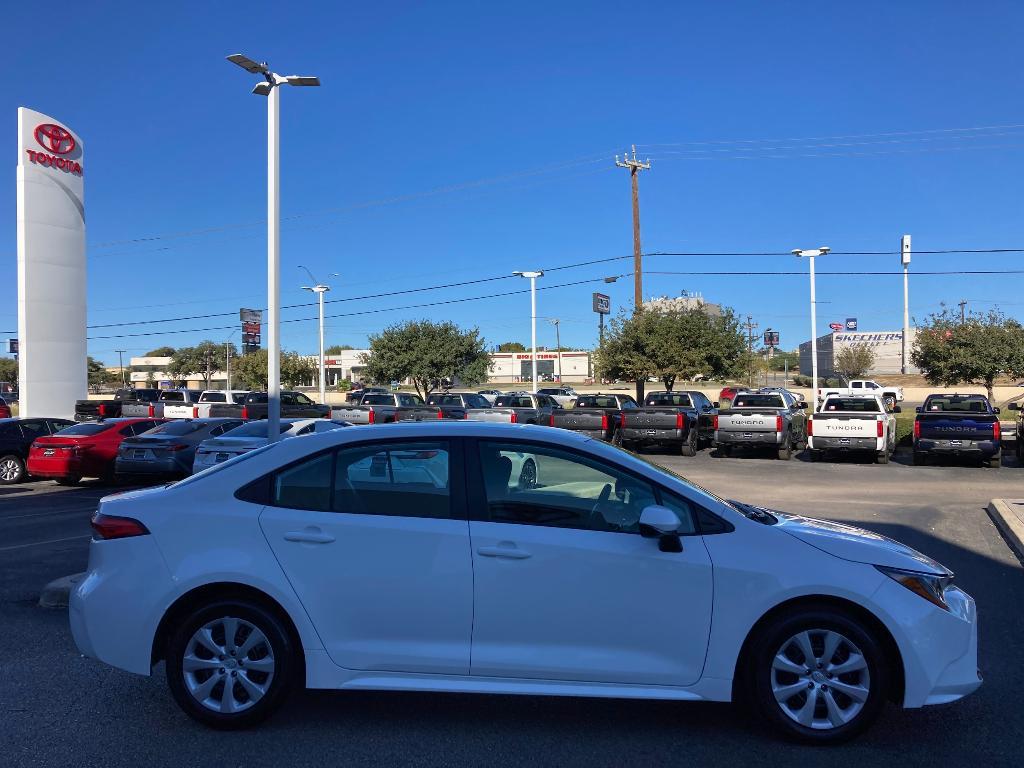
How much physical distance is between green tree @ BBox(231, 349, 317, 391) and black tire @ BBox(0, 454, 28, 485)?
54290mm

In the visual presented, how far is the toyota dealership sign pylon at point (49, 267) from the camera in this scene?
87.3 ft

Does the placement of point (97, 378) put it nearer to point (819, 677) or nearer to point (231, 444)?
point (231, 444)

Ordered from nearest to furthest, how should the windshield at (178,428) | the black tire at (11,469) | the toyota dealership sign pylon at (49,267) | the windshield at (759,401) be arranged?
the windshield at (178,428) → the black tire at (11,469) → the windshield at (759,401) → the toyota dealership sign pylon at (49,267)

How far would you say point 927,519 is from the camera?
1198 centimetres

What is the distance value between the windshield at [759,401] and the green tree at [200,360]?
84.8 metres

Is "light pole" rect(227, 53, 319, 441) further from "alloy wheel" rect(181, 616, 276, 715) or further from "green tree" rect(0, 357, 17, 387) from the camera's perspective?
"green tree" rect(0, 357, 17, 387)

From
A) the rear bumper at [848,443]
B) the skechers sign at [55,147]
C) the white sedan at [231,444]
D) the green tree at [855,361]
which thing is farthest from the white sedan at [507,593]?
the green tree at [855,361]

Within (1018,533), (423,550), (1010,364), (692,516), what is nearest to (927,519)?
(1018,533)

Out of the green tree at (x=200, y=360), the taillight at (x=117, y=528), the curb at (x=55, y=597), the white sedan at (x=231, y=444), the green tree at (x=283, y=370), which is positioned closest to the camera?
the taillight at (x=117, y=528)

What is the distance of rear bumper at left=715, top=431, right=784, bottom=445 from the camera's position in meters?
22.2

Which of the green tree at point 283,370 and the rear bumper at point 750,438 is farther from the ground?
the green tree at point 283,370

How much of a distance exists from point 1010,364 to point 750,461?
14.2 metres

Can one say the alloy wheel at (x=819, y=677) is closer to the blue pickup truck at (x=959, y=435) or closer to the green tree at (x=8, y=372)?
the blue pickup truck at (x=959, y=435)

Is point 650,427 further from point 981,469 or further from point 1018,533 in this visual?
point 1018,533
